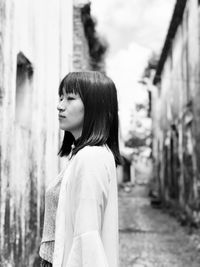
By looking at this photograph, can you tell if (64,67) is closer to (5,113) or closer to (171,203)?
(5,113)

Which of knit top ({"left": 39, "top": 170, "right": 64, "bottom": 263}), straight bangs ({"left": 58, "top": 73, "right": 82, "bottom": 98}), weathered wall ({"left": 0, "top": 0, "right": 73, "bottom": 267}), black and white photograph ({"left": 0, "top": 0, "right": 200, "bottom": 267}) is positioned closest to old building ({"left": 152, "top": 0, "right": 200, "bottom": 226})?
black and white photograph ({"left": 0, "top": 0, "right": 200, "bottom": 267})

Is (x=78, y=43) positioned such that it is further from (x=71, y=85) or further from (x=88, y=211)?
(x=88, y=211)

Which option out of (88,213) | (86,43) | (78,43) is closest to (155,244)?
(78,43)

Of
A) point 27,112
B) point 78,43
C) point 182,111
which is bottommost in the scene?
point 27,112

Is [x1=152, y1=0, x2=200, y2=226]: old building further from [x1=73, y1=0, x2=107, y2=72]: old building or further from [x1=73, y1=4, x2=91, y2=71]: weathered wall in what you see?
[x1=73, y1=4, x2=91, y2=71]: weathered wall

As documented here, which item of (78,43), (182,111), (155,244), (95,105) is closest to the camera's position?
(95,105)

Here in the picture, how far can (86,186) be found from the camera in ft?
5.09

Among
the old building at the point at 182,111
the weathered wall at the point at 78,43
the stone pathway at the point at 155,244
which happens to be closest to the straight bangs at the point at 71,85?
the stone pathway at the point at 155,244

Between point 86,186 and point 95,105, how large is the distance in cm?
35

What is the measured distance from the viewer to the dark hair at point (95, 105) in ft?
5.66

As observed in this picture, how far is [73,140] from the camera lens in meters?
2.03

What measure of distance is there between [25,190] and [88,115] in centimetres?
334

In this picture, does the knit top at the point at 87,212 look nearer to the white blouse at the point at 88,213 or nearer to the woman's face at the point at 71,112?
the white blouse at the point at 88,213

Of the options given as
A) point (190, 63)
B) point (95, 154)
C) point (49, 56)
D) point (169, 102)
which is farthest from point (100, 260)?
point (169, 102)
